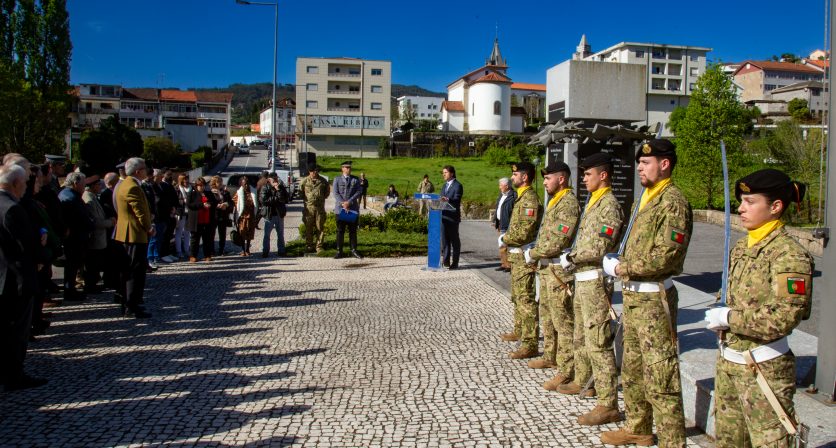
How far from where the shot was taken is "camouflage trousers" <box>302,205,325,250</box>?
579 inches

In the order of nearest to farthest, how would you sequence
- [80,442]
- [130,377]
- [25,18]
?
1. [80,442]
2. [130,377]
3. [25,18]

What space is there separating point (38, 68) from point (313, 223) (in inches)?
1776

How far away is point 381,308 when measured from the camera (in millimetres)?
9297

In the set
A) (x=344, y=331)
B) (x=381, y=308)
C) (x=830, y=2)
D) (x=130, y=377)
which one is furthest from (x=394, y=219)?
(x=830, y=2)

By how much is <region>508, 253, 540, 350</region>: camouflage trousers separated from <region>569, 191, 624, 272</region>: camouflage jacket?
5.00 ft

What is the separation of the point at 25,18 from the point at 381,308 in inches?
2020

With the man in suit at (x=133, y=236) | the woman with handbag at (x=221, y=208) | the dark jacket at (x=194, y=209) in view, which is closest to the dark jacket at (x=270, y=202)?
the woman with handbag at (x=221, y=208)

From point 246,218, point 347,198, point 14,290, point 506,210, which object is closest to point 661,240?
point 14,290

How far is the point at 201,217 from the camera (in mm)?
13703

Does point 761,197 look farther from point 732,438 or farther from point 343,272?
point 343,272

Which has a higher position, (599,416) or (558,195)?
(558,195)

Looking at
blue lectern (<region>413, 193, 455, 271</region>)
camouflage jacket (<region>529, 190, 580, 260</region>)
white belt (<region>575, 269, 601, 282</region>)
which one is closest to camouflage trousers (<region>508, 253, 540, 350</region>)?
camouflage jacket (<region>529, 190, 580, 260</region>)

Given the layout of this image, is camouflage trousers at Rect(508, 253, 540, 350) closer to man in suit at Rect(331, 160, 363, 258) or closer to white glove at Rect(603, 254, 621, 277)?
white glove at Rect(603, 254, 621, 277)

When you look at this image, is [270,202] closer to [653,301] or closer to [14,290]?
[14,290]
